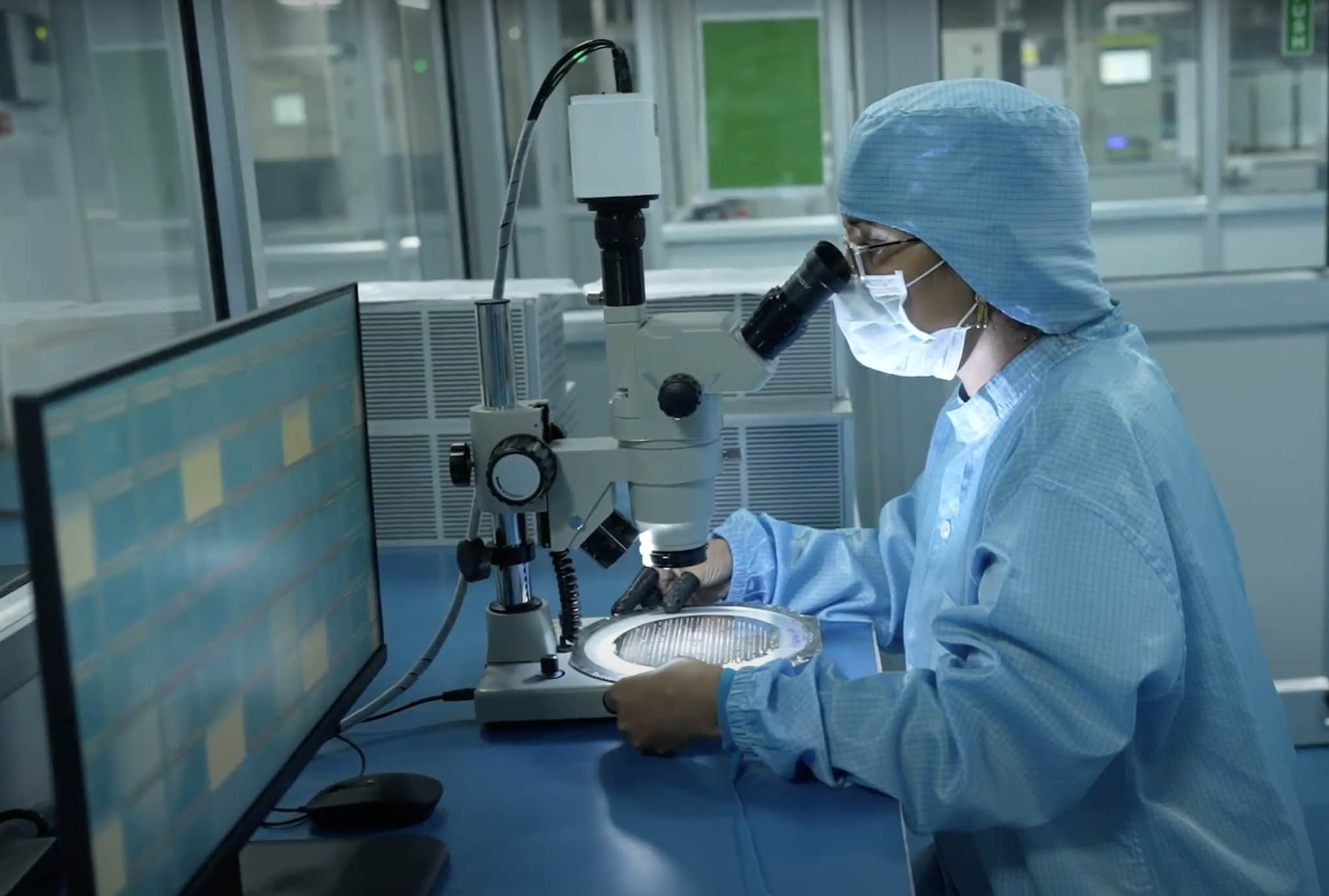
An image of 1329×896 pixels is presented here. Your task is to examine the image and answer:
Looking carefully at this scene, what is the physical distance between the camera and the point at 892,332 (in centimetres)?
130

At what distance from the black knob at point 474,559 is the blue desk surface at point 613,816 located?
0.16 m

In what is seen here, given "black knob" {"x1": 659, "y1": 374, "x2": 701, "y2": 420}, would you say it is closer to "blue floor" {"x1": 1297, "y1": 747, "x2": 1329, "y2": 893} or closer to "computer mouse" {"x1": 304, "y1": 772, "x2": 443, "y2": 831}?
"computer mouse" {"x1": 304, "y1": 772, "x2": 443, "y2": 831}

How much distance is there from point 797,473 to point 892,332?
575 millimetres

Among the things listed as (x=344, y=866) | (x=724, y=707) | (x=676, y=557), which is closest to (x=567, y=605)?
(x=676, y=557)

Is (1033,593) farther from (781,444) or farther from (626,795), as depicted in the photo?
(781,444)

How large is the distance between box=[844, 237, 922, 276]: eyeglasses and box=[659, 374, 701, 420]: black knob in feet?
0.71

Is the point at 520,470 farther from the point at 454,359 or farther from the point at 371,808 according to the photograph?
the point at 454,359

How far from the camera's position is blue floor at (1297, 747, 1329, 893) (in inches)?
93.0

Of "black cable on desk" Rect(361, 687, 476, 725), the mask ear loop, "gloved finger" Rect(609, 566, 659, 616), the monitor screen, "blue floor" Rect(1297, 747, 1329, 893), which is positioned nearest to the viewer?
the mask ear loop

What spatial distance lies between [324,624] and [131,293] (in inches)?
36.7

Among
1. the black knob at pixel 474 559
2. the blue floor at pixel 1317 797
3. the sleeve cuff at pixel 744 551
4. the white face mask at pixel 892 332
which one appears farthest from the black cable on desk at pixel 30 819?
the blue floor at pixel 1317 797

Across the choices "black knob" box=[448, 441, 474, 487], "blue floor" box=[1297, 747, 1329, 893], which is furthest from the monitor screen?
"black knob" box=[448, 441, 474, 487]

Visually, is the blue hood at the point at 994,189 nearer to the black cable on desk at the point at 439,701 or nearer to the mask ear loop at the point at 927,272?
the mask ear loop at the point at 927,272

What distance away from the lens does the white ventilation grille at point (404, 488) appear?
1883 mm
